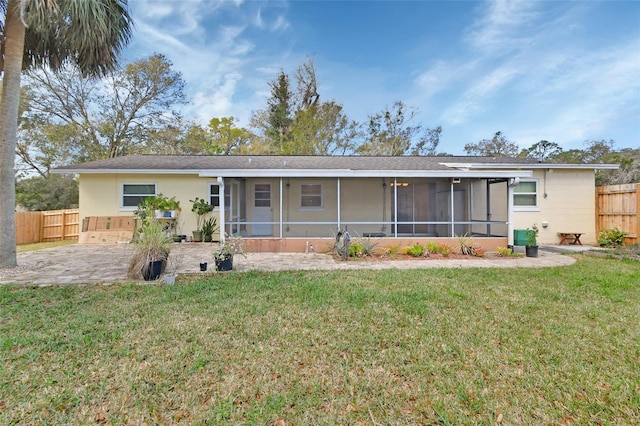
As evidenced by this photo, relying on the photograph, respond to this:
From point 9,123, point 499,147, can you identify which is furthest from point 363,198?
point 499,147

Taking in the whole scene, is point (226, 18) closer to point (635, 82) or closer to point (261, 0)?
point (261, 0)

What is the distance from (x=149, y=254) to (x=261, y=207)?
5.79 meters

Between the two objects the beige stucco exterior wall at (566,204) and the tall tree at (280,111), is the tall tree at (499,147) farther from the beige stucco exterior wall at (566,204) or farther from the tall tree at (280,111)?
the tall tree at (280,111)

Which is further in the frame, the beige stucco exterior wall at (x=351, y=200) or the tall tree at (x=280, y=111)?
the tall tree at (x=280, y=111)

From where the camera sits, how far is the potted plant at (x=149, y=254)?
5598 millimetres

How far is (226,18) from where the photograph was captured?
1309 centimetres

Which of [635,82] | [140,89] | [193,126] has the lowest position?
[635,82]

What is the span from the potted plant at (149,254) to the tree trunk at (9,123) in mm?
3233

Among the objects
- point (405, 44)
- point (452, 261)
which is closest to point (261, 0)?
point (405, 44)

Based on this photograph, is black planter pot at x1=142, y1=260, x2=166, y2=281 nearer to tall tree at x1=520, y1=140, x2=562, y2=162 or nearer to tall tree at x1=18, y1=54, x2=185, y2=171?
tall tree at x1=18, y1=54, x2=185, y2=171

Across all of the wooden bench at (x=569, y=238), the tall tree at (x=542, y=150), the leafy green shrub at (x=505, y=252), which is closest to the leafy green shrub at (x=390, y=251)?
the leafy green shrub at (x=505, y=252)

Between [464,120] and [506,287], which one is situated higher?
[464,120]

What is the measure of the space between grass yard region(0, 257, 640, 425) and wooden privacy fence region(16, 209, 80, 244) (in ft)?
30.3

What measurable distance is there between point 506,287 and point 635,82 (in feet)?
44.2
